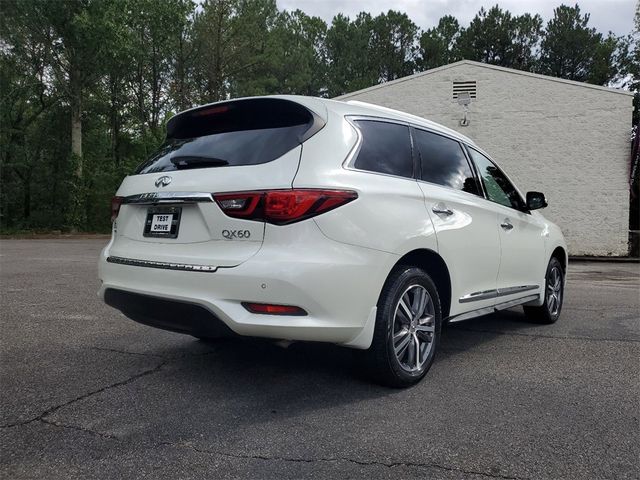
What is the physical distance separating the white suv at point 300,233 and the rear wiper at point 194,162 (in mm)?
12

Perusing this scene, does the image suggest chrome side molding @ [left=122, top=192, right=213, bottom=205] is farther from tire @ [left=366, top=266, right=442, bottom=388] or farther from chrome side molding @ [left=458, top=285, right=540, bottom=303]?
chrome side molding @ [left=458, top=285, right=540, bottom=303]

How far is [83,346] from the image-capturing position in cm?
461

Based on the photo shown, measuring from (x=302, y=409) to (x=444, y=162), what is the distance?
2.25m

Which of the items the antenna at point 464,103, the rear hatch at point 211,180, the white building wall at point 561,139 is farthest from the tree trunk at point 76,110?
the rear hatch at point 211,180

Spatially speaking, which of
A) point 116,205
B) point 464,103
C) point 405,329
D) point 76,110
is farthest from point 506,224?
point 76,110

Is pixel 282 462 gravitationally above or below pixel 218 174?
below

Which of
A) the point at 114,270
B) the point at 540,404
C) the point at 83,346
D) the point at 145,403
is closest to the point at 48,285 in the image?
the point at 83,346

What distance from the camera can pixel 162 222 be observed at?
3.46 meters

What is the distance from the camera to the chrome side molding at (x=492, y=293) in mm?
4243

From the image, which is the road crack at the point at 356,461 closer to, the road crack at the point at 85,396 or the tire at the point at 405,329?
the tire at the point at 405,329

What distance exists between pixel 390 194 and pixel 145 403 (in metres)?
1.99

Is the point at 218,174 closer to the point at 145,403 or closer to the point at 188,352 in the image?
the point at 145,403

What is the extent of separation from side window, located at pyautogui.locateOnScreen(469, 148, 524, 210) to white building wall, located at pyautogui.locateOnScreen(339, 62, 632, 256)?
46.9 feet

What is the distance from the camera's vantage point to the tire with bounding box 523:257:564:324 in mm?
5938
